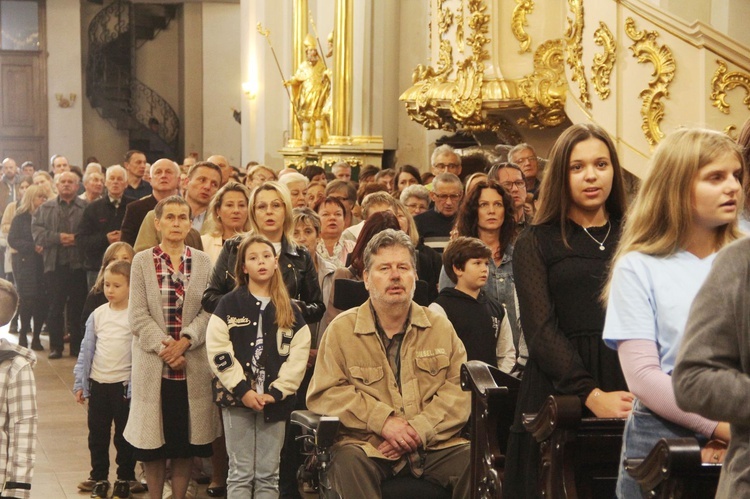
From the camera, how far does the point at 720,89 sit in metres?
8.26

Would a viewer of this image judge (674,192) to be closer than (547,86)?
Yes

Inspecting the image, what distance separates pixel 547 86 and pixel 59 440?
16.6 ft

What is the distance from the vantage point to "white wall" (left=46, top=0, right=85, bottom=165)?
28.0 metres

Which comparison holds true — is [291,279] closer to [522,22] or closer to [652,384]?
[652,384]

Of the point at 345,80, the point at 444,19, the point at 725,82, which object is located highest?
the point at 444,19

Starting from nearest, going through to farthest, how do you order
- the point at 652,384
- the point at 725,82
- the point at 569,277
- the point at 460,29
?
Answer: 1. the point at 652,384
2. the point at 569,277
3. the point at 725,82
4. the point at 460,29

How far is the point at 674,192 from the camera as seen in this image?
302cm

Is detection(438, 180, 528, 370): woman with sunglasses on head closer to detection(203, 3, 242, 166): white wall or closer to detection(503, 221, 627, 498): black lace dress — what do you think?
detection(503, 221, 627, 498): black lace dress

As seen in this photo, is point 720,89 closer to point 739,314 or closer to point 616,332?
point 616,332

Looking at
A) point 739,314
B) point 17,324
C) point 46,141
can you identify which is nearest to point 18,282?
point 17,324

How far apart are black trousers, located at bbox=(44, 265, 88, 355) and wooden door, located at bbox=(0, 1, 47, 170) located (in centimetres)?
1659

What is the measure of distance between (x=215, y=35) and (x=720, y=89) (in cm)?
2247

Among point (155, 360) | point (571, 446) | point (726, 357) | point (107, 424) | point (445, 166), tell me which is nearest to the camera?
point (726, 357)

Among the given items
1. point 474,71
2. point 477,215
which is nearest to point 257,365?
point 477,215
